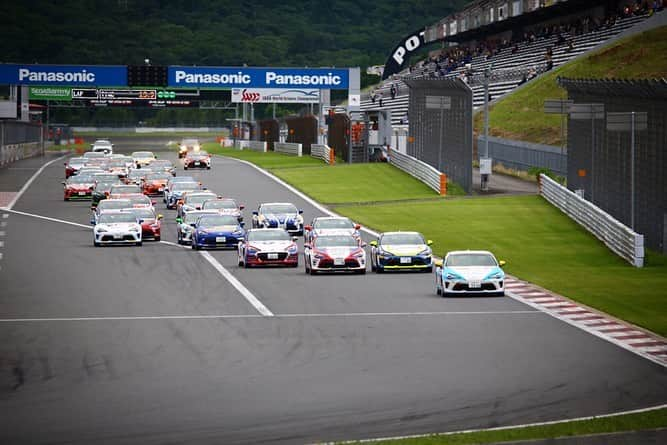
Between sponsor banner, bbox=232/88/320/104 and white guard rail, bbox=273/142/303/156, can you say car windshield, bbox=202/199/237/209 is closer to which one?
sponsor banner, bbox=232/88/320/104

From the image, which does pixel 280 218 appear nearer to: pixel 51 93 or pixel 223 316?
pixel 223 316

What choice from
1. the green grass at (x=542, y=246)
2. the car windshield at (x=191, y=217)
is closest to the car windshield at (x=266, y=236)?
the green grass at (x=542, y=246)

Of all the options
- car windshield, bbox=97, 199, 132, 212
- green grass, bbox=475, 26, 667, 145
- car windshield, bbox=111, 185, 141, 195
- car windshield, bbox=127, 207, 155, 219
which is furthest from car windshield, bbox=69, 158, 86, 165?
car windshield, bbox=127, 207, 155, 219

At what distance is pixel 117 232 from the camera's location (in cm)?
4725

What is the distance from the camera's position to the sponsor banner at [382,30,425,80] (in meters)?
156

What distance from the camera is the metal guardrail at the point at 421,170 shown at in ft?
227

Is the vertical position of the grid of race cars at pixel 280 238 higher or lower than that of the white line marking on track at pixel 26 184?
lower

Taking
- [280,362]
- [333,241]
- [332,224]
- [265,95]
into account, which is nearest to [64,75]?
[265,95]

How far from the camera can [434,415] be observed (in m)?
18.7

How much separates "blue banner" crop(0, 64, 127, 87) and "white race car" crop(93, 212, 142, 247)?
205 ft

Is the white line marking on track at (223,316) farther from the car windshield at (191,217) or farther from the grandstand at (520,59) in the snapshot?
the grandstand at (520,59)

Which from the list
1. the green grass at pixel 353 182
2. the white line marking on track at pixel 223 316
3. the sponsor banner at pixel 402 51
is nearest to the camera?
the white line marking on track at pixel 223 316

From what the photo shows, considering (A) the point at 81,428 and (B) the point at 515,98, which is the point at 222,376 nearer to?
(A) the point at 81,428

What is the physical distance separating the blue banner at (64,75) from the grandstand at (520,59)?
911 inches
